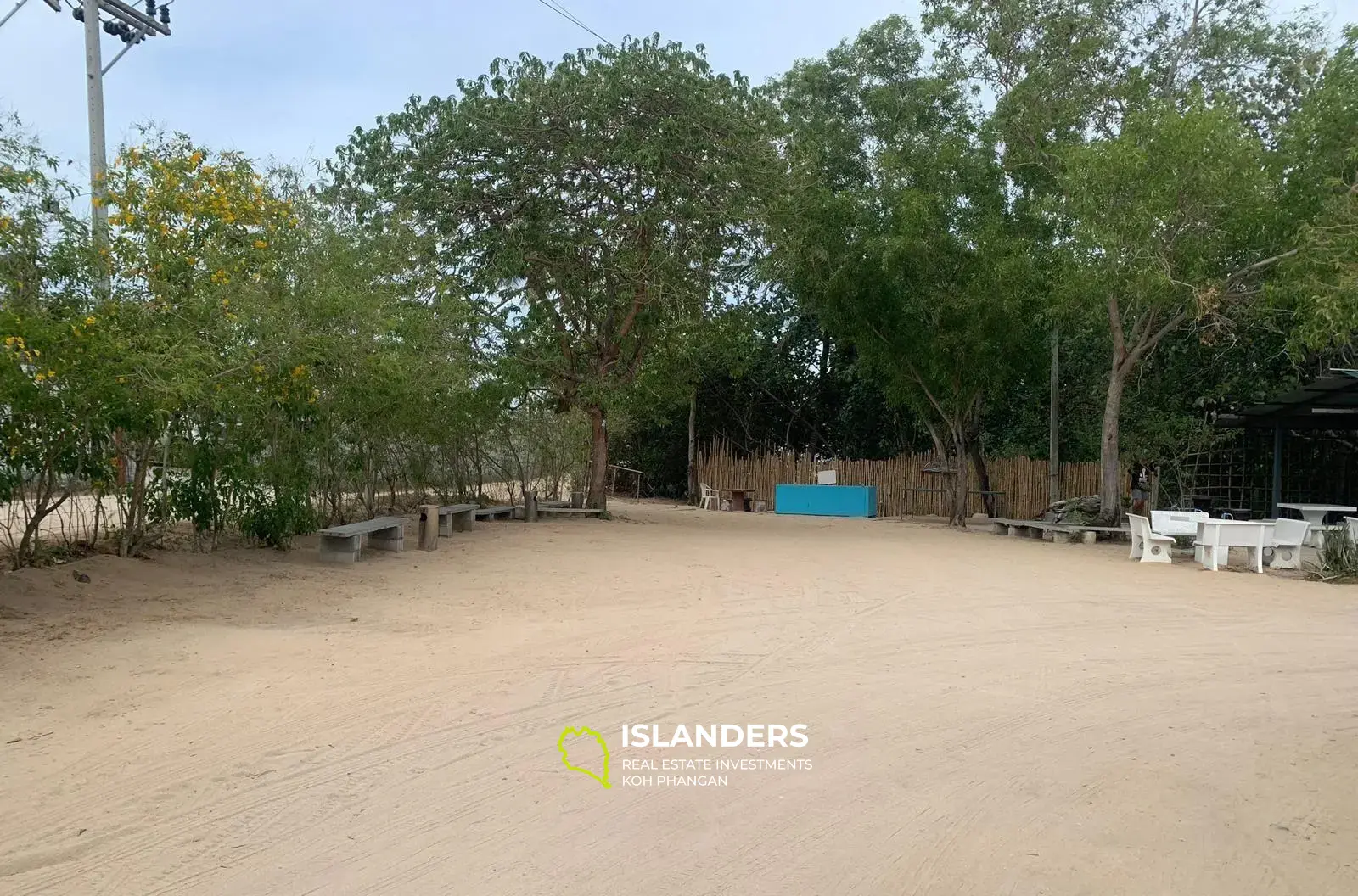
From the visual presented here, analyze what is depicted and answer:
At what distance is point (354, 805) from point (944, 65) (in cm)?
2132

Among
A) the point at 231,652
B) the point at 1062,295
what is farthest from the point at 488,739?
the point at 1062,295

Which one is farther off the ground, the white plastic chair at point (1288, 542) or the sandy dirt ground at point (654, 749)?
the white plastic chair at point (1288, 542)

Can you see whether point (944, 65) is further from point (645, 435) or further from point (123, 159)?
point (123, 159)

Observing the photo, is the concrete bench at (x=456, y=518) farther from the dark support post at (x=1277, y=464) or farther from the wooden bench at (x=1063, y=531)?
the dark support post at (x=1277, y=464)

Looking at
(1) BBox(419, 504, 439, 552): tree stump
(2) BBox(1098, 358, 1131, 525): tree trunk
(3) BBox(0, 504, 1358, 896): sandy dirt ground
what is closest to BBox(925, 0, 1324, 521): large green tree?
(2) BBox(1098, 358, 1131, 525): tree trunk

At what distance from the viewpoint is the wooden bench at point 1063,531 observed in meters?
15.5

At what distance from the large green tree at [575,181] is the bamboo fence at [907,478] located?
25.6 ft

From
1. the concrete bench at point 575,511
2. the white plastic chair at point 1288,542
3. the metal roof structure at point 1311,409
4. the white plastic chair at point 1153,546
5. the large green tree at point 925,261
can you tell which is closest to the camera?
the white plastic chair at point 1288,542

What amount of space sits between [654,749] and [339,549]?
6.83 metres

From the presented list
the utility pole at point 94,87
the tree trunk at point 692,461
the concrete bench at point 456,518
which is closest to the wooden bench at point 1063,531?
the concrete bench at point 456,518

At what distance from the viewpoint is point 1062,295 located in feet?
49.0

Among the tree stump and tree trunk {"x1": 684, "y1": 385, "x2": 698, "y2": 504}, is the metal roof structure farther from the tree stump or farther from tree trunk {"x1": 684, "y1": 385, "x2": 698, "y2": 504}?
tree trunk {"x1": 684, "y1": 385, "x2": 698, "y2": 504}

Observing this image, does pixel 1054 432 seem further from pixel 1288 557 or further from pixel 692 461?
pixel 692 461

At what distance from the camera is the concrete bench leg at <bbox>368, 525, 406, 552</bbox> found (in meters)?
11.4
